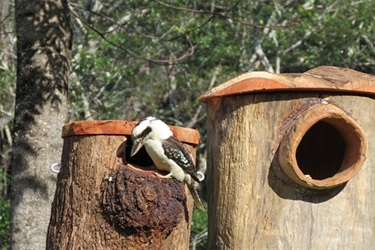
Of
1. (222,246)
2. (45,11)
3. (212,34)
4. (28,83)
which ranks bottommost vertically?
(222,246)

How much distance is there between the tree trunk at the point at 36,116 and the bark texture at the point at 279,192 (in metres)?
1.61

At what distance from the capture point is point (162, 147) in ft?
15.2

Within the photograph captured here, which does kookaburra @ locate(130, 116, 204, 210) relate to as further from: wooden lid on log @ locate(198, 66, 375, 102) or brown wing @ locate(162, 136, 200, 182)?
wooden lid on log @ locate(198, 66, 375, 102)

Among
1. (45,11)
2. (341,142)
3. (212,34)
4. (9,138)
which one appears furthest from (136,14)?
(341,142)

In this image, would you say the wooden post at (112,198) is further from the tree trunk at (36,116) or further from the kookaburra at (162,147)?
the tree trunk at (36,116)

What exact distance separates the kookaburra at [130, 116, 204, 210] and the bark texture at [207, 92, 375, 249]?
0.33 meters

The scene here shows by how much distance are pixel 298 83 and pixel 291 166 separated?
1.53 feet

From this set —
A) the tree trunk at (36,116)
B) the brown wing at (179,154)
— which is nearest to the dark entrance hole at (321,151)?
the brown wing at (179,154)

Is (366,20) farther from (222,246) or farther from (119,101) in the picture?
(222,246)

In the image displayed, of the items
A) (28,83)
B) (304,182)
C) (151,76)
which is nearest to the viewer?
(304,182)

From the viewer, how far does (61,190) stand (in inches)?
191

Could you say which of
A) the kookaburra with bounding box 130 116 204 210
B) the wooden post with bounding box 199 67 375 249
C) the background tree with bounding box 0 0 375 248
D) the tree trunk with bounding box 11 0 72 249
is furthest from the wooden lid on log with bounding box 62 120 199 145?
the background tree with bounding box 0 0 375 248

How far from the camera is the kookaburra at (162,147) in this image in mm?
4582

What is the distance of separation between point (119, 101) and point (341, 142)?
7.69 m
